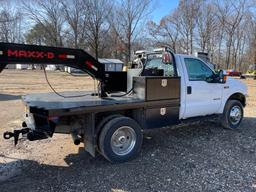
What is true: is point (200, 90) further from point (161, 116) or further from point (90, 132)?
point (90, 132)

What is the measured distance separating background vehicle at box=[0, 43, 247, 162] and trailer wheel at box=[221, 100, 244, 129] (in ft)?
0.10

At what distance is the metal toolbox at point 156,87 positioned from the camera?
15.9 feet

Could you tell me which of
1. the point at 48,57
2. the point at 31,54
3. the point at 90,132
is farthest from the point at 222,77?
the point at 31,54

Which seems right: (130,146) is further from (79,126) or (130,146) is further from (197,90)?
(197,90)

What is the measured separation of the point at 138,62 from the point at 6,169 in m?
3.81

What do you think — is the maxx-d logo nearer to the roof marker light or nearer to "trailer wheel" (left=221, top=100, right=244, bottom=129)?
the roof marker light

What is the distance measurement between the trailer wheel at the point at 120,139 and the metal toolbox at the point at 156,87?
0.64 metres

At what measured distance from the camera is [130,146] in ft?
15.6

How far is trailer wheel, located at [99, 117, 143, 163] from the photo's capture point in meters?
4.34

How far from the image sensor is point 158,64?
6.09 m

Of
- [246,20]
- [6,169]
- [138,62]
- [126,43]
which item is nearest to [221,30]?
[246,20]

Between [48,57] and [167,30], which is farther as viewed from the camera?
[167,30]

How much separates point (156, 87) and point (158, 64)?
1289 millimetres

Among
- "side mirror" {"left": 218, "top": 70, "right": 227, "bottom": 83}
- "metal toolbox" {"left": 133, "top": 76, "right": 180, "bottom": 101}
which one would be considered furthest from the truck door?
"metal toolbox" {"left": 133, "top": 76, "right": 180, "bottom": 101}
